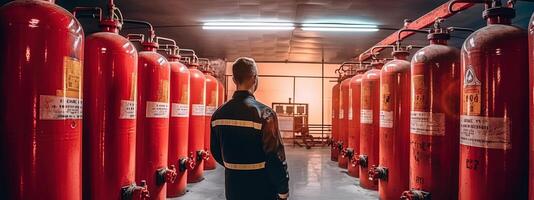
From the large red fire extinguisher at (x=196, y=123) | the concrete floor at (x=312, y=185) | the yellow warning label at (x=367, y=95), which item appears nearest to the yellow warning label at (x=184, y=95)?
the large red fire extinguisher at (x=196, y=123)

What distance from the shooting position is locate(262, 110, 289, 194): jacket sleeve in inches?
75.6

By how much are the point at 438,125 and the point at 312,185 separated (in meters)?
2.39

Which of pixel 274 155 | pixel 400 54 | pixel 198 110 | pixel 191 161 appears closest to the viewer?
pixel 274 155

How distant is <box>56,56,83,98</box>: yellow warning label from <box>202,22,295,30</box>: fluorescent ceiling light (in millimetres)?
4247

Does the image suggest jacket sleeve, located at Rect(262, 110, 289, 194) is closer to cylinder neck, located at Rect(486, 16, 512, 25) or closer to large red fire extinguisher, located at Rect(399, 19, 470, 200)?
large red fire extinguisher, located at Rect(399, 19, 470, 200)

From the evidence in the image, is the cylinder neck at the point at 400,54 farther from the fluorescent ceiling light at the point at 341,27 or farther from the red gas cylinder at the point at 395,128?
the fluorescent ceiling light at the point at 341,27

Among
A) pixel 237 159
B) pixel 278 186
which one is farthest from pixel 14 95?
pixel 278 186

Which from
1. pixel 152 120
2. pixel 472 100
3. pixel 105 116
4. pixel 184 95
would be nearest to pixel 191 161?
pixel 184 95

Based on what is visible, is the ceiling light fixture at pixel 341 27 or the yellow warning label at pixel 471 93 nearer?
the yellow warning label at pixel 471 93

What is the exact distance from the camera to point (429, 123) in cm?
274

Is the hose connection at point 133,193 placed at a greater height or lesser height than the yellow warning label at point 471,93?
lesser

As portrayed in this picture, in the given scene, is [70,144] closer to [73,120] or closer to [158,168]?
[73,120]

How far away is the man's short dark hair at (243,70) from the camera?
78.7 inches

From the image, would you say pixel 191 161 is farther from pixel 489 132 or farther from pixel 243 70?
pixel 489 132
